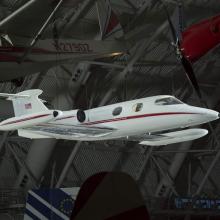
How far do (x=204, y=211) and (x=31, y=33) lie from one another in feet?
38.4

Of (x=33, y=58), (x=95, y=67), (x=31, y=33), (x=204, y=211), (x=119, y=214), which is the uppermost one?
(x=95, y=67)

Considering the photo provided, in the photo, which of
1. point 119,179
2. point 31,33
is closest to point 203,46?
point 31,33

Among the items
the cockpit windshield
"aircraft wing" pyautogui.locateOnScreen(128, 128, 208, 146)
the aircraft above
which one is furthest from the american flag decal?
the cockpit windshield

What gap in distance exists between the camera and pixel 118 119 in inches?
502

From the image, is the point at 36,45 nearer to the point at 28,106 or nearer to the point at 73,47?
the point at 73,47

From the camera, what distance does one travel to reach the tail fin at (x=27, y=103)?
1138cm

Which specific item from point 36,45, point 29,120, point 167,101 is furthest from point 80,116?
point 167,101

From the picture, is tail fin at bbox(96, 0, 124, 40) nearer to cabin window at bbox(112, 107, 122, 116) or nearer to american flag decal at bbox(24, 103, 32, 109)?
cabin window at bbox(112, 107, 122, 116)

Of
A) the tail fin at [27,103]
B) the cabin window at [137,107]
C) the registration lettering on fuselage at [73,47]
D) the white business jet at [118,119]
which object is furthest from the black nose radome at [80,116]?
the registration lettering on fuselage at [73,47]

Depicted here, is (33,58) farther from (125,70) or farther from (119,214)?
(119,214)

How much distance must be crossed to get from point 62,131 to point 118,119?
166cm

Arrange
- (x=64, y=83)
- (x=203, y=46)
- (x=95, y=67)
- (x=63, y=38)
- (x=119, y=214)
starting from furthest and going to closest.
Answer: (x=95, y=67)
(x=64, y=83)
(x=203, y=46)
(x=63, y=38)
(x=119, y=214)

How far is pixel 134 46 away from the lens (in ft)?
59.7

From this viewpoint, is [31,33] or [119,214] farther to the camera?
[31,33]
